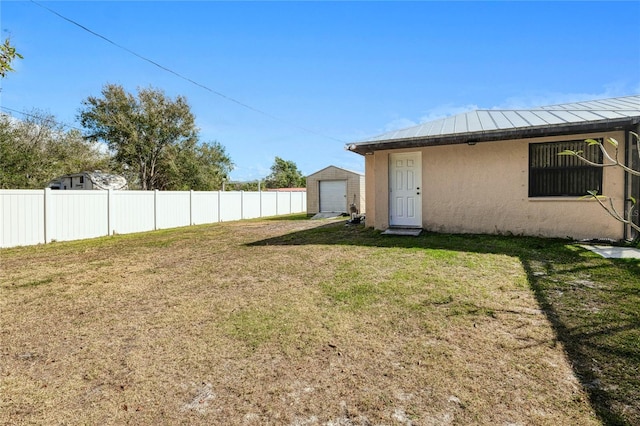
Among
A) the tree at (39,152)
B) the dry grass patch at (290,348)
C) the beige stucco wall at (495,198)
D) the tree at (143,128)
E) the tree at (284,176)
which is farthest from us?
the tree at (284,176)

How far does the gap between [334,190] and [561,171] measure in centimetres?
1328

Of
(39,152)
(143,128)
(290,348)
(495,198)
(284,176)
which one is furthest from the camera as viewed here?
(284,176)

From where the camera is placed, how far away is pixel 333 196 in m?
20.0

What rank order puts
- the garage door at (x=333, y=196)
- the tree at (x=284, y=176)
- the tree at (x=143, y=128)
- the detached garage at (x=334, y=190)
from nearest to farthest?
the detached garage at (x=334, y=190) → the garage door at (x=333, y=196) → the tree at (x=143, y=128) → the tree at (x=284, y=176)

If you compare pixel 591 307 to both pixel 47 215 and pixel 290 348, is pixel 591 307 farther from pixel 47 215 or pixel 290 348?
pixel 47 215

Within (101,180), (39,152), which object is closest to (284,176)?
(101,180)

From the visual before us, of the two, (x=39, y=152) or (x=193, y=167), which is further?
(x=193, y=167)

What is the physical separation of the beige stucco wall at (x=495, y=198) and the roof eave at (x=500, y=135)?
1.30 feet

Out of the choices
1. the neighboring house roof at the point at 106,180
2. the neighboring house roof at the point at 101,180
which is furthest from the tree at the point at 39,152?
the neighboring house roof at the point at 106,180

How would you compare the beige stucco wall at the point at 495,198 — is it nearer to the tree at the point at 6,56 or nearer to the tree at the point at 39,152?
the tree at the point at 6,56

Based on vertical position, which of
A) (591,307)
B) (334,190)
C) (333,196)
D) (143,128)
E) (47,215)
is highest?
(143,128)

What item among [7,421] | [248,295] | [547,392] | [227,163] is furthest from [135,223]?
[227,163]

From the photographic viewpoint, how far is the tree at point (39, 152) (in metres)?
16.7

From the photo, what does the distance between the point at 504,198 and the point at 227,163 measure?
2397cm
